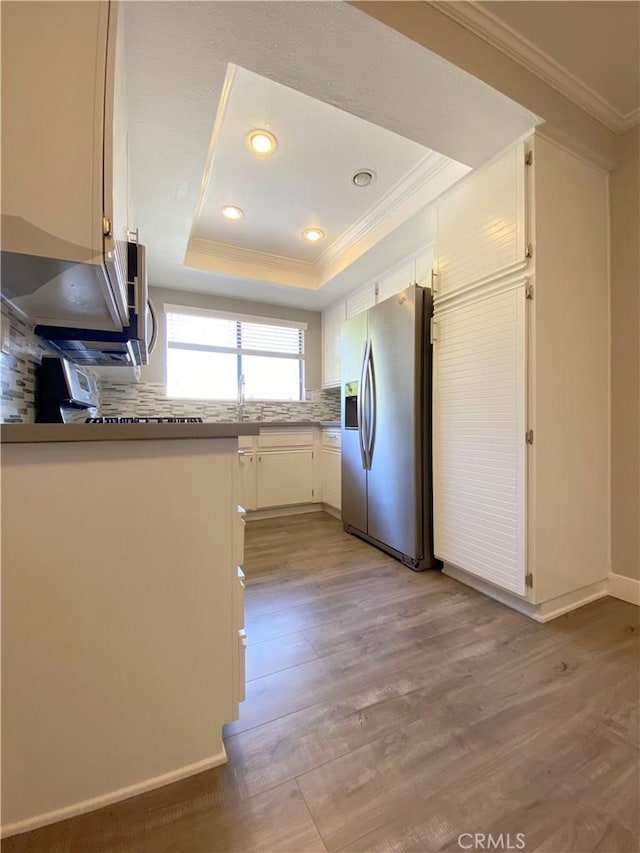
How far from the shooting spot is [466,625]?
5.54 feet

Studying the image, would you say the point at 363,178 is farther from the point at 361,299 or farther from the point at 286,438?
the point at 286,438

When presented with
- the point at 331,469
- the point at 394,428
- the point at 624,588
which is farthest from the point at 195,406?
the point at 624,588

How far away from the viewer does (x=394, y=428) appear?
2467mm

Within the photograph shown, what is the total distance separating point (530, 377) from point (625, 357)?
72cm

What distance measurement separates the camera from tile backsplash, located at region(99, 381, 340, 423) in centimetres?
333

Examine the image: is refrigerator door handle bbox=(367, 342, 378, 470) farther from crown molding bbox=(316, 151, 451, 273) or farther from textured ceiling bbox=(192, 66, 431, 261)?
textured ceiling bbox=(192, 66, 431, 261)

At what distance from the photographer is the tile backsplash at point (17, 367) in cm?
111

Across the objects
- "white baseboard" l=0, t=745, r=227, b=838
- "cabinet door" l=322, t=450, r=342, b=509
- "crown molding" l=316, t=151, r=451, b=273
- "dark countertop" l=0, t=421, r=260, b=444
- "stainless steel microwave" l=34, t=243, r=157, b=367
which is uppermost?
"crown molding" l=316, t=151, r=451, b=273

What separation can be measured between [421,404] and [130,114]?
6.94 feet

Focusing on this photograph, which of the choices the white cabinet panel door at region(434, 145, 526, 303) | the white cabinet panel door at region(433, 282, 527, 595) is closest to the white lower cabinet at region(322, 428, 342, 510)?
the white cabinet panel door at region(433, 282, 527, 595)

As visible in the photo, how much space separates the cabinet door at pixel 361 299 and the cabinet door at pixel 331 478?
146 cm

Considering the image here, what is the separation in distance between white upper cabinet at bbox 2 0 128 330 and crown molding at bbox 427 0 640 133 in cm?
128

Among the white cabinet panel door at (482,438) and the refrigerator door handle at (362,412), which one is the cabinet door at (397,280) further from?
the white cabinet panel door at (482,438)

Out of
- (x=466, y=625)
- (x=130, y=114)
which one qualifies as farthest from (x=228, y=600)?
(x=130, y=114)
